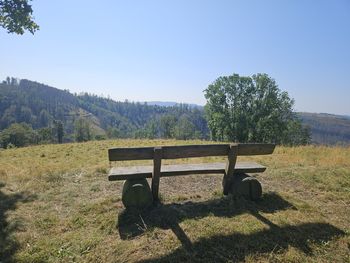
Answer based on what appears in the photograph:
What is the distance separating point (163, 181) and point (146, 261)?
3714 mm

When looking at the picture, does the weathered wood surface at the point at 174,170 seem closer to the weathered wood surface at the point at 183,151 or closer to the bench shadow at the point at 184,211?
the weathered wood surface at the point at 183,151

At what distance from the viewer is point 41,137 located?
282ft

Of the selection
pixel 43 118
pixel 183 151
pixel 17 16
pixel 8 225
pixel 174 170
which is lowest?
pixel 43 118

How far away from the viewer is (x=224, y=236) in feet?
14.3

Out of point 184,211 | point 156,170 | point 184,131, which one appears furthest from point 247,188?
point 184,131

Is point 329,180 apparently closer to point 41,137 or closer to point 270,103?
point 270,103

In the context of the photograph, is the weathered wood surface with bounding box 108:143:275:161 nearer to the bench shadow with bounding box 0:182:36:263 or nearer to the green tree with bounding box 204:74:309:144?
the bench shadow with bounding box 0:182:36:263

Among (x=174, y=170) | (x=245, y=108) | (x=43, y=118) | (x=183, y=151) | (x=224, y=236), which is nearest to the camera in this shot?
(x=224, y=236)

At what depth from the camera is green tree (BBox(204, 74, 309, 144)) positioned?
38.9 metres

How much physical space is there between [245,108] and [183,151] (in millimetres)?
37519

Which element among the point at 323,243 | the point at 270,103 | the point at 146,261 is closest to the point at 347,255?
the point at 323,243

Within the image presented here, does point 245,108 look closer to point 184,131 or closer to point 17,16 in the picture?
point 17,16

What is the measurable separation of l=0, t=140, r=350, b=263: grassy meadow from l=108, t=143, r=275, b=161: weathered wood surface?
1.12 m

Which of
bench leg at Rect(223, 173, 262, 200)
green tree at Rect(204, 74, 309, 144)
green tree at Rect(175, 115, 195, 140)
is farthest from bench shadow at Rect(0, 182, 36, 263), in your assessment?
green tree at Rect(175, 115, 195, 140)
